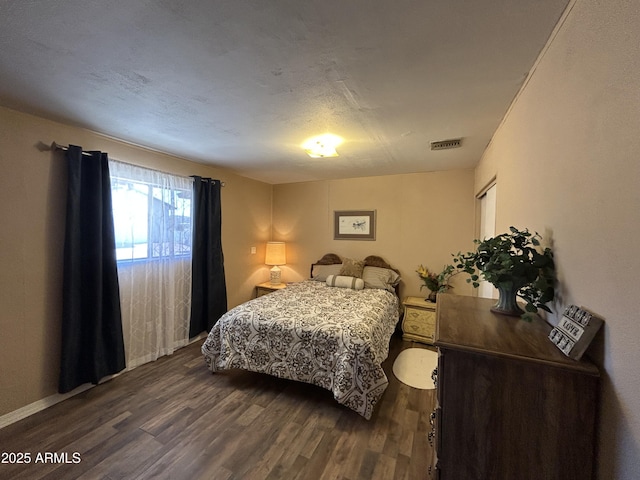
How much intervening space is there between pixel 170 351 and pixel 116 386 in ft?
2.13

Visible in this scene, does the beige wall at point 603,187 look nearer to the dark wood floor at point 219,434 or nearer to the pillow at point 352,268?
the dark wood floor at point 219,434

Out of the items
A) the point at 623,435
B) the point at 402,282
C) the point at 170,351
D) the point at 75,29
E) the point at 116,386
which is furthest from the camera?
the point at 402,282

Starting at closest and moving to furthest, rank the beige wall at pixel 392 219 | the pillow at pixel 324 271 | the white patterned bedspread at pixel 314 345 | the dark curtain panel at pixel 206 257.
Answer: the white patterned bedspread at pixel 314 345, the dark curtain panel at pixel 206 257, the beige wall at pixel 392 219, the pillow at pixel 324 271

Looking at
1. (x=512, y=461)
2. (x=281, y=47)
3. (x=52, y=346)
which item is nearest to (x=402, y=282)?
(x=512, y=461)

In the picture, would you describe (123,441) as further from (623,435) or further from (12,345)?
(623,435)

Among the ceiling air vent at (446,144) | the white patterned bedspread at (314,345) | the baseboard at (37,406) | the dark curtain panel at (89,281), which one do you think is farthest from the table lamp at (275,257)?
Result: the ceiling air vent at (446,144)

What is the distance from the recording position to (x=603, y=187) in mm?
752

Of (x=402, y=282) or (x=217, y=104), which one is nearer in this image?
(x=217, y=104)

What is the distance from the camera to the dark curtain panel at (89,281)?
214 centimetres

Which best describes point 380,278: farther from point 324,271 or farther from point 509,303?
point 509,303

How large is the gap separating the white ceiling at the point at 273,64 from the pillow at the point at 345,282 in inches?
76.9

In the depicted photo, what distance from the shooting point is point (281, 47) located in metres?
1.21

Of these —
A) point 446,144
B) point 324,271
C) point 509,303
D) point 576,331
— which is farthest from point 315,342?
point 446,144

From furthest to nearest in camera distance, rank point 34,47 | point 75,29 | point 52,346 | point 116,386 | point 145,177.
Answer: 1. point 145,177
2. point 116,386
3. point 52,346
4. point 34,47
5. point 75,29
